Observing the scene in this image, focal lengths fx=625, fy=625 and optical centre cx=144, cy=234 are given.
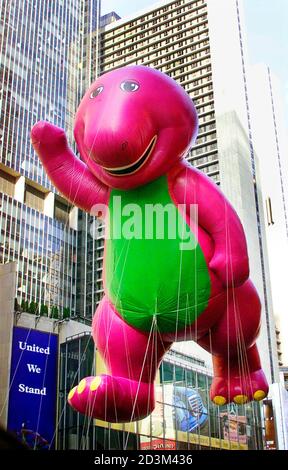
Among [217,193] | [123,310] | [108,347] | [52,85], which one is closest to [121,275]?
[123,310]

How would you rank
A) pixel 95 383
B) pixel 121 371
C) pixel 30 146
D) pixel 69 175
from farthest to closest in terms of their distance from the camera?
pixel 30 146 < pixel 69 175 < pixel 121 371 < pixel 95 383

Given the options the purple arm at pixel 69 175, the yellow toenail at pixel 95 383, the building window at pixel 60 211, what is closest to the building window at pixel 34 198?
the building window at pixel 60 211

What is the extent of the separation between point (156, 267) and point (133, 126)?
161 centimetres

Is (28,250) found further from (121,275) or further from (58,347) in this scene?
(121,275)

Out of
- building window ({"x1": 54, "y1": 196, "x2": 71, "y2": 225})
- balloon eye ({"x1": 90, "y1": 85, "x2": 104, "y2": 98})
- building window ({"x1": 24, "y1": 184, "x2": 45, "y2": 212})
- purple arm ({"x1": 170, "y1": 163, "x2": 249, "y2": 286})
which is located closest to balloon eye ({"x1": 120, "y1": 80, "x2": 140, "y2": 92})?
balloon eye ({"x1": 90, "y1": 85, "x2": 104, "y2": 98})

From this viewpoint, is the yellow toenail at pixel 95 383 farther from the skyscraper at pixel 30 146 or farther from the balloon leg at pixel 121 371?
the skyscraper at pixel 30 146

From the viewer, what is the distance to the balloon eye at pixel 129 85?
23.5ft

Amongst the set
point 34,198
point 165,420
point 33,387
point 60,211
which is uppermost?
point 60,211

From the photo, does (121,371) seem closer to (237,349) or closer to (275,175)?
(237,349)

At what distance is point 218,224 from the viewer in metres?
7.23

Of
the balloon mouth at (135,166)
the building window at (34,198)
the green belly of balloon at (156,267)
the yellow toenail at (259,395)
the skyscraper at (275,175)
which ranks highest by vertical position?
the skyscraper at (275,175)

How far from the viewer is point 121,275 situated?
7.31 metres

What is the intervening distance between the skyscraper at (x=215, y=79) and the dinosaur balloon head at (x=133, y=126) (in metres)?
37.9

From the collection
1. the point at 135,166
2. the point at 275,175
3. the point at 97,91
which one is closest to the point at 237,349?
the point at 135,166
